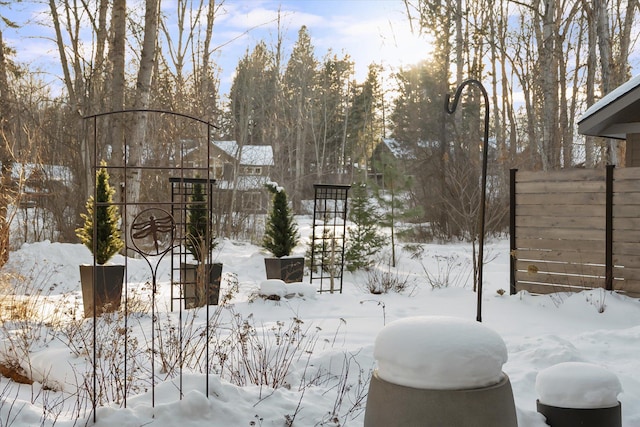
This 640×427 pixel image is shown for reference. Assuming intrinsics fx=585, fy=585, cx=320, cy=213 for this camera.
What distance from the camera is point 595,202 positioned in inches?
295

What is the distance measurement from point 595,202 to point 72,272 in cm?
892

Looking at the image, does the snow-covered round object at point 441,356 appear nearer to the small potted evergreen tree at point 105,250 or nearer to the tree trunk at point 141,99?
the small potted evergreen tree at point 105,250

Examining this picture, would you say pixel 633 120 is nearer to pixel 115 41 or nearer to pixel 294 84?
pixel 115 41

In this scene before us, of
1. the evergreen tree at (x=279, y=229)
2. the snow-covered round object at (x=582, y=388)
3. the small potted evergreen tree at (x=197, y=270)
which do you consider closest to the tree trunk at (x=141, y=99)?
the small potted evergreen tree at (x=197, y=270)

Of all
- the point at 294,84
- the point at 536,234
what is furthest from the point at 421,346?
the point at 294,84

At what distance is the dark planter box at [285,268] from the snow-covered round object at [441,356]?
23.9ft

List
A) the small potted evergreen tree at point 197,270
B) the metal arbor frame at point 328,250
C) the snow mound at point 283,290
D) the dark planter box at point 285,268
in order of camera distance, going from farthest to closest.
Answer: the dark planter box at point 285,268
the metal arbor frame at point 328,250
the snow mound at point 283,290
the small potted evergreen tree at point 197,270

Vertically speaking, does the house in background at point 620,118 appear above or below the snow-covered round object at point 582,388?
above

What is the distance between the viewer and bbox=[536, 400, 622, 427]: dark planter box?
3.28 metres

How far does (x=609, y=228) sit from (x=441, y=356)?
5709 millimetres

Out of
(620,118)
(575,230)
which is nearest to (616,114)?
(620,118)

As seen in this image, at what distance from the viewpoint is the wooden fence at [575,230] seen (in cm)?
729

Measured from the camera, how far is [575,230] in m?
7.71

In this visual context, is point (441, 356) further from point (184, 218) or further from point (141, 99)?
point (141, 99)
